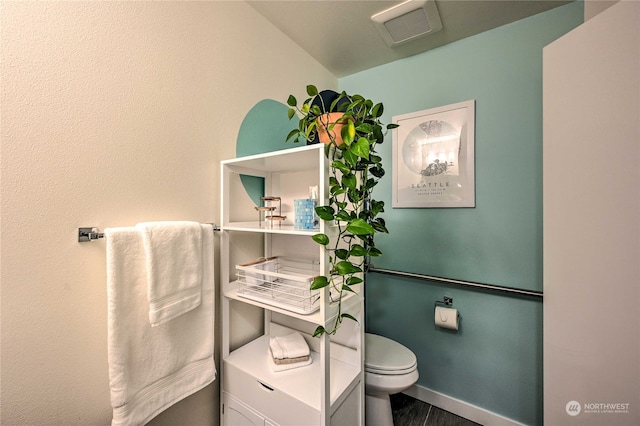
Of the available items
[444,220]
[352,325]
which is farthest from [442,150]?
[352,325]

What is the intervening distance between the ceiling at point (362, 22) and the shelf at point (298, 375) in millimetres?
1809

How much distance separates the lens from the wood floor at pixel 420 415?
1.52 meters

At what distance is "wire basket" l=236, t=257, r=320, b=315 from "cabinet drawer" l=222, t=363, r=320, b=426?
337mm

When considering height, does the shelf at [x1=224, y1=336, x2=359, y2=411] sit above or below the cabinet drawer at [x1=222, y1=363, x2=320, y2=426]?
above

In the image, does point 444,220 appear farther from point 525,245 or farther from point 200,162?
point 200,162

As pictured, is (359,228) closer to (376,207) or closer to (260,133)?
(376,207)

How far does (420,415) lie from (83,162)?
7.12 feet

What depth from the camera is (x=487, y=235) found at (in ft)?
4.96

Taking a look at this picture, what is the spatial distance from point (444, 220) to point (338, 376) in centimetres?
114

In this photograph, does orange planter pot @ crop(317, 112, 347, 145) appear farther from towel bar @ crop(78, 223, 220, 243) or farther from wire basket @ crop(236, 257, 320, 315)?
towel bar @ crop(78, 223, 220, 243)

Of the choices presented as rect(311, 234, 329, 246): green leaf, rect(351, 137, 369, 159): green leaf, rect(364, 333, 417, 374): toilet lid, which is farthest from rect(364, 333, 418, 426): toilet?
rect(351, 137, 369, 159): green leaf

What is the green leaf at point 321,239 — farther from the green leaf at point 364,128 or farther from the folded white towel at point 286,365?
the folded white towel at point 286,365

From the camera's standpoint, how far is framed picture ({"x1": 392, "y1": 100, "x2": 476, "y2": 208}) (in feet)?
5.11

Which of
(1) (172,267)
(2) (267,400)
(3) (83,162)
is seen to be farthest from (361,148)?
(2) (267,400)
